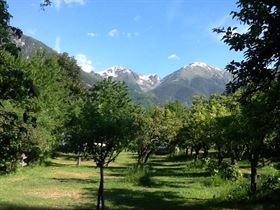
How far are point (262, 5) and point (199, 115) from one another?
133 ft

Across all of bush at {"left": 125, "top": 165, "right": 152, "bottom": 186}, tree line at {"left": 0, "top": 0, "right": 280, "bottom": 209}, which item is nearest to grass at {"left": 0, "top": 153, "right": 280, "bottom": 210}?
bush at {"left": 125, "top": 165, "right": 152, "bottom": 186}

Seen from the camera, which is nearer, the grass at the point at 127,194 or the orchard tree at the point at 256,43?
the orchard tree at the point at 256,43

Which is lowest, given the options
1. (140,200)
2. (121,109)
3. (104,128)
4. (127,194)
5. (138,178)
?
(140,200)

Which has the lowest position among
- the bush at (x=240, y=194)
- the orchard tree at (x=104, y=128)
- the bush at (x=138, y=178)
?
the bush at (x=240, y=194)

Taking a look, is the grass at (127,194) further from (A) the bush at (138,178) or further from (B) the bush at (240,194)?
(B) the bush at (240,194)

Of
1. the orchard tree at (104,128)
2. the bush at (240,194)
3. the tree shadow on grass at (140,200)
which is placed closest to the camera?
the orchard tree at (104,128)

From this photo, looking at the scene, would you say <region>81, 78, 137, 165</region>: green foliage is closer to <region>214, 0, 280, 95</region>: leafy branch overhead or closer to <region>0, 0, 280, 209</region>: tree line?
<region>0, 0, 280, 209</region>: tree line

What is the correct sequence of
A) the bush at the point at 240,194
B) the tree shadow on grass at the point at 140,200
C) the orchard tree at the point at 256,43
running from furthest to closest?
the bush at the point at 240,194 < the tree shadow on grass at the point at 140,200 < the orchard tree at the point at 256,43

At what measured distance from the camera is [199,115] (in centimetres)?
5009

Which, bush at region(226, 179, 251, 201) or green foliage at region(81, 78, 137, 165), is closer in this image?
green foliage at region(81, 78, 137, 165)

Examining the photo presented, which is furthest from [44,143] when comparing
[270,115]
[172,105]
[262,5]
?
[172,105]

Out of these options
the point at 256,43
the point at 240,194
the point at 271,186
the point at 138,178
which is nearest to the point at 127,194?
the point at 240,194

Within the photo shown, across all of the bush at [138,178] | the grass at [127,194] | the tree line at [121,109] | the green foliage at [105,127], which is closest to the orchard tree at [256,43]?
the tree line at [121,109]

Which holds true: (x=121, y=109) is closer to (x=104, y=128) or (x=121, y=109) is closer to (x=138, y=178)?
(x=104, y=128)
